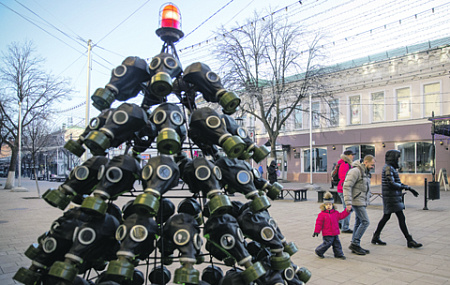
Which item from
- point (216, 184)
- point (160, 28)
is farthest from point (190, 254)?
point (160, 28)

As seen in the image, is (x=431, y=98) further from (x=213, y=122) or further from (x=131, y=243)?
(x=131, y=243)

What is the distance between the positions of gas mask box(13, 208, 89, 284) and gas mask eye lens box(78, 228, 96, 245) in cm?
23

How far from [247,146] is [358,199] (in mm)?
4678

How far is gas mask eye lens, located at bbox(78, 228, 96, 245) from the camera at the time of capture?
2162 mm

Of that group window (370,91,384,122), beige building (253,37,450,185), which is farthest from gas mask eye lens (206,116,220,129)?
window (370,91,384,122)

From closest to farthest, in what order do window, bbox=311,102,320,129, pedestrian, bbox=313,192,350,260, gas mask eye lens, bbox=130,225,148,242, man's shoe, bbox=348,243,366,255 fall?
1. gas mask eye lens, bbox=130,225,148,242
2. pedestrian, bbox=313,192,350,260
3. man's shoe, bbox=348,243,366,255
4. window, bbox=311,102,320,129

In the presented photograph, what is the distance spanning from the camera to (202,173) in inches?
89.8

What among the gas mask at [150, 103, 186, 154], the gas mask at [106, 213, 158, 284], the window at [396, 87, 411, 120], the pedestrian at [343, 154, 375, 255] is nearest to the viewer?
the gas mask at [106, 213, 158, 284]

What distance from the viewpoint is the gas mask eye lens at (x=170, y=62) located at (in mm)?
2609

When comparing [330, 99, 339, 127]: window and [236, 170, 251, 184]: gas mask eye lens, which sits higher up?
[330, 99, 339, 127]: window

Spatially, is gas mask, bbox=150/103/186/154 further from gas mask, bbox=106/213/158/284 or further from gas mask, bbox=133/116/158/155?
gas mask, bbox=106/213/158/284

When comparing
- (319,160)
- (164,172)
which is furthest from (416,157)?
(164,172)

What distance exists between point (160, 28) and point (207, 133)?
1163 millimetres

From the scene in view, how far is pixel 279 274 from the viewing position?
7.79ft
